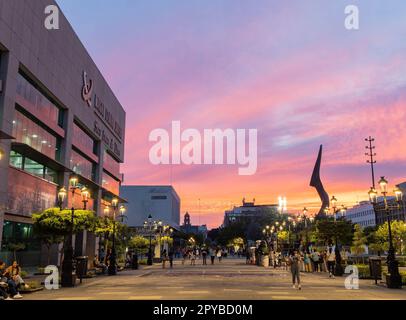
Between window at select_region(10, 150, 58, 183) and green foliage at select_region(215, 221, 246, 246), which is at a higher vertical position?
window at select_region(10, 150, 58, 183)

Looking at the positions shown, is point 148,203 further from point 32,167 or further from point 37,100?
point 37,100

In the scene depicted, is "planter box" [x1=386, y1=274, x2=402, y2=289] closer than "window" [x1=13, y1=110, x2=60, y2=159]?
Yes

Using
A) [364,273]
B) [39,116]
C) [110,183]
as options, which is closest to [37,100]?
[39,116]

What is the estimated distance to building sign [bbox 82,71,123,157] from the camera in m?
57.9

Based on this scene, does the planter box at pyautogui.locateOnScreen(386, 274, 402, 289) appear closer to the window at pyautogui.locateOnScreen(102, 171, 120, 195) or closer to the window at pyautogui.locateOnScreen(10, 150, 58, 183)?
the window at pyautogui.locateOnScreen(10, 150, 58, 183)

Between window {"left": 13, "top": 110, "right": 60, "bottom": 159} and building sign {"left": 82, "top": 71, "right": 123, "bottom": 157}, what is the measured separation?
11.0 m

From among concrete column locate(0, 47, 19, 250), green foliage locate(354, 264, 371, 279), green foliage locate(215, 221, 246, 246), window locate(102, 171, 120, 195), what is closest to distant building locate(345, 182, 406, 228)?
green foliage locate(215, 221, 246, 246)

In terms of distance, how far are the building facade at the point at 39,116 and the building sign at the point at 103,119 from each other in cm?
15

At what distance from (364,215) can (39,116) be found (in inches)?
Answer: 6001

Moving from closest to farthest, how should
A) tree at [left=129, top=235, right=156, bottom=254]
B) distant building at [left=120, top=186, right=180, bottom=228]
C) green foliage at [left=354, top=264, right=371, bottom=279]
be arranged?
green foliage at [left=354, top=264, right=371, bottom=279] < tree at [left=129, top=235, right=156, bottom=254] < distant building at [left=120, top=186, right=180, bottom=228]

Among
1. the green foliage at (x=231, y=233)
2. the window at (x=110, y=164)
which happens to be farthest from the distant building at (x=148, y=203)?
the window at (x=110, y=164)

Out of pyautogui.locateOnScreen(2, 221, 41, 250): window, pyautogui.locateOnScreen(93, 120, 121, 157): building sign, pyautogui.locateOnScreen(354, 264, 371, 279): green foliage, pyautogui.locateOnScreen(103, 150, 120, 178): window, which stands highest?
pyautogui.locateOnScreen(93, 120, 121, 157): building sign
